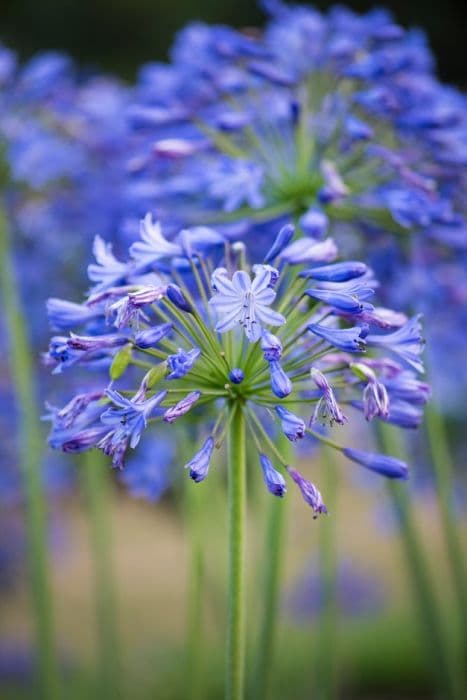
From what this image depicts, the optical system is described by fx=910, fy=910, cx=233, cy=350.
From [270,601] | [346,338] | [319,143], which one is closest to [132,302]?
[346,338]

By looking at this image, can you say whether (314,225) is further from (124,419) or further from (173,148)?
(124,419)

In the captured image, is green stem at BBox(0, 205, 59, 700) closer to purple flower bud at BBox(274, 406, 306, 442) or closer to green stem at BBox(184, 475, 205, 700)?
green stem at BBox(184, 475, 205, 700)

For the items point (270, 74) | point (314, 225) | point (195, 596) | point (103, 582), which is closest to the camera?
point (314, 225)

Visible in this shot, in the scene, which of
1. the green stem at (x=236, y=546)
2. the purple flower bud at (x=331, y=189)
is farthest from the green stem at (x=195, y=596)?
the purple flower bud at (x=331, y=189)

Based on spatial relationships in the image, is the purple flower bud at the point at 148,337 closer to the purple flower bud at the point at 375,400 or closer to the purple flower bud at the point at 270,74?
the purple flower bud at the point at 375,400

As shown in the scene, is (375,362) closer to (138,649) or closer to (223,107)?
(223,107)

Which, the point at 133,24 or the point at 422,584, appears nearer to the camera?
the point at 422,584
